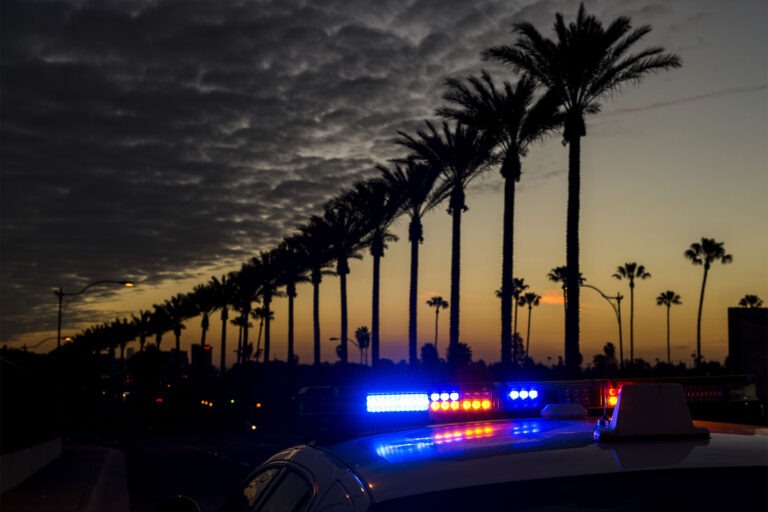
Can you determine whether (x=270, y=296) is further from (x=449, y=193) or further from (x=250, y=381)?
(x=449, y=193)

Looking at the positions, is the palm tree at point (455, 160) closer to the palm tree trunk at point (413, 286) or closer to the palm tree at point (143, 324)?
the palm tree trunk at point (413, 286)

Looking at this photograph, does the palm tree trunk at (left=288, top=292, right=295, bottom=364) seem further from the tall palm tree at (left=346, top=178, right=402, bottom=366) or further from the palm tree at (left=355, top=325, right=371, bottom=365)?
the palm tree at (left=355, top=325, right=371, bottom=365)

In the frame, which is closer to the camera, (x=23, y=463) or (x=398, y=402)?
(x=398, y=402)

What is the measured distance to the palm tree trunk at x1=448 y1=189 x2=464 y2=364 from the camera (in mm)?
33375

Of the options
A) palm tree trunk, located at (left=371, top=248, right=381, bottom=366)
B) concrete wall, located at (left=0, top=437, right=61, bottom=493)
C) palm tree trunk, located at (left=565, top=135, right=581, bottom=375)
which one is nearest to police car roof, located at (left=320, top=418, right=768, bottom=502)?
concrete wall, located at (left=0, top=437, right=61, bottom=493)

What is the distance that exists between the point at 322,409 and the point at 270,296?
2805 inches

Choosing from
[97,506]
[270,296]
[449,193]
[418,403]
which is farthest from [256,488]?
[270,296]

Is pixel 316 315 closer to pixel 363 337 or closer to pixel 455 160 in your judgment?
pixel 455 160

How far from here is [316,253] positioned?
54.9 meters

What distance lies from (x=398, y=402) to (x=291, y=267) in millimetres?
59840

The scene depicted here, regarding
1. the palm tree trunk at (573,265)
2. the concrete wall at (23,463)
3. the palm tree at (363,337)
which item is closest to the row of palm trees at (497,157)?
the palm tree trunk at (573,265)

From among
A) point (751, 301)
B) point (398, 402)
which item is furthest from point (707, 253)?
point (398, 402)

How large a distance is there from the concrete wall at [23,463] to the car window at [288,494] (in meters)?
19.2

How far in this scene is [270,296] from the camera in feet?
246
